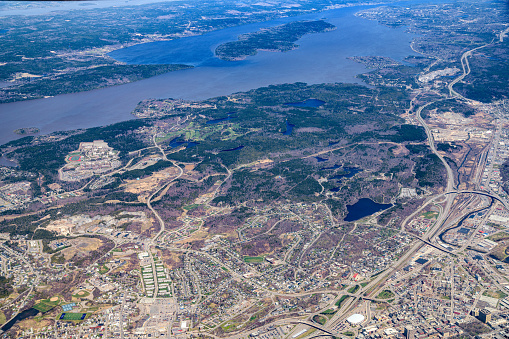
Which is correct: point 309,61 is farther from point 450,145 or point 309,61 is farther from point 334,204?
point 334,204

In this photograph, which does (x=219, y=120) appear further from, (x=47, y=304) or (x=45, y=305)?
(x=45, y=305)

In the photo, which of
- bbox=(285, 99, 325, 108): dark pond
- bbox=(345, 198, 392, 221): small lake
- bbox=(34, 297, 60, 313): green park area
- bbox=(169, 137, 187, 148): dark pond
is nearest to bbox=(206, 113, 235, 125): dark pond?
bbox=(169, 137, 187, 148): dark pond

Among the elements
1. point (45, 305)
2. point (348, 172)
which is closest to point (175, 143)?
point (348, 172)

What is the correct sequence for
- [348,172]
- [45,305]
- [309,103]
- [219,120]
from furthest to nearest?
[309,103] → [219,120] → [348,172] → [45,305]

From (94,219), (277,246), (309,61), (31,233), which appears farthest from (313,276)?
(309,61)

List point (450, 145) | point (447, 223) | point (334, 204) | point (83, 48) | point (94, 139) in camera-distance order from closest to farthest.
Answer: point (447, 223) → point (334, 204) → point (450, 145) → point (94, 139) → point (83, 48)

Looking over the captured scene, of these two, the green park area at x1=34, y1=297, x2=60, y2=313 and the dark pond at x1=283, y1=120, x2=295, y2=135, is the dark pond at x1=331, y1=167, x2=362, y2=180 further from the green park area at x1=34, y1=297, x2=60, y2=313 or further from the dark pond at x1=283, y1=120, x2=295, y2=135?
the green park area at x1=34, y1=297, x2=60, y2=313

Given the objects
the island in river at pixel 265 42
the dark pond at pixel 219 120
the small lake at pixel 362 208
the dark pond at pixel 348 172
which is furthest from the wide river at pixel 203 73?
the small lake at pixel 362 208
